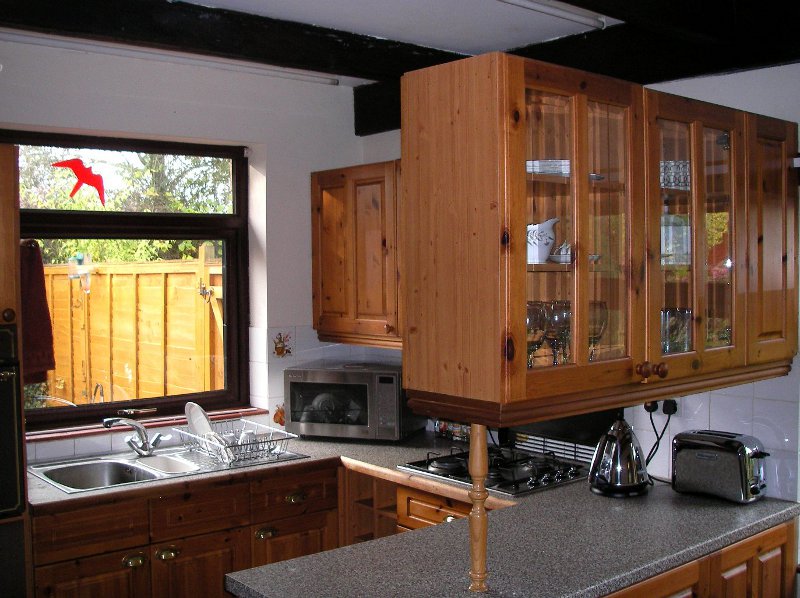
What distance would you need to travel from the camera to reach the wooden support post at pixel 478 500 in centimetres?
206

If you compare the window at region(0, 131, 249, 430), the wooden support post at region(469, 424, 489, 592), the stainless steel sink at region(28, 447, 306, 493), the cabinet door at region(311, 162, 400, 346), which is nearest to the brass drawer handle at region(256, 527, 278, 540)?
the stainless steel sink at region(28, 447, 306, 493)

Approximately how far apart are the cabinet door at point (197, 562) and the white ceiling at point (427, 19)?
201cm

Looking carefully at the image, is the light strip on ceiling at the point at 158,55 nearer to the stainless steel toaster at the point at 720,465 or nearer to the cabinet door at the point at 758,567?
the stainless steel toaster at the point at 720,465

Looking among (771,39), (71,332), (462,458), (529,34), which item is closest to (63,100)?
(71,332)

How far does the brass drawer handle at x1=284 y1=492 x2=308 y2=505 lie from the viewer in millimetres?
3637

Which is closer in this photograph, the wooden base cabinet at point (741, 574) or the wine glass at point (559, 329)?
the wine glass at point (559, 329)

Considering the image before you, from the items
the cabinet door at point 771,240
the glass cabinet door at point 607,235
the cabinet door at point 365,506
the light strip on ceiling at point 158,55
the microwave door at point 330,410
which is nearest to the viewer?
the glass cabinet door at point 607,235

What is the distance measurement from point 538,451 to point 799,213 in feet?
4.76

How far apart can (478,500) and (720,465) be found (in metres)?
1.22

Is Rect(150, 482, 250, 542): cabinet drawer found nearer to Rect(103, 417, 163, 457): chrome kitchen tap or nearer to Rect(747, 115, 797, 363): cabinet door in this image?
Rect(103, 417, 163, 457): chrome kitchen tap

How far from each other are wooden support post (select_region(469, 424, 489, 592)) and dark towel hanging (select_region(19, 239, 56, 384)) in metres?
2.19

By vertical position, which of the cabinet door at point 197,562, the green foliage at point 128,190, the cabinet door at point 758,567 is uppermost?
the green foliage at point 128,190

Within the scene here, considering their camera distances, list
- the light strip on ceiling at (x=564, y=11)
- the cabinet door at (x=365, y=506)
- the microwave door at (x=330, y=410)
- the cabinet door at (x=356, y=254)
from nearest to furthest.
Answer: the light strip on ceiling at (x=564, y=11), the cabinet door at (x=365, y=506), the cabinet door at (x=356, y=254), the microwave door at (x=330, y=410)

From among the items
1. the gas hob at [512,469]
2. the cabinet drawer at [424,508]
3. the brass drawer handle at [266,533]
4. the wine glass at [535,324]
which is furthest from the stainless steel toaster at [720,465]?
the brass drawer handle at [266,533]
